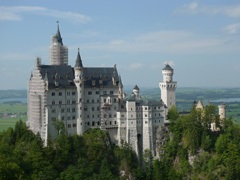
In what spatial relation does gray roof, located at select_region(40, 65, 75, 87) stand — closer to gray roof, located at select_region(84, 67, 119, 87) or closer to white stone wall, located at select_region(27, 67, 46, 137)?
white stone wall, located at select_region(27, 67, 46, 137)

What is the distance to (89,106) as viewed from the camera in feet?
333

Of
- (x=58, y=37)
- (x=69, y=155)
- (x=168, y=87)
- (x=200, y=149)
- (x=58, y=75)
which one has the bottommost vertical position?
(x=69, y=155)

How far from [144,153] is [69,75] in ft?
88.3

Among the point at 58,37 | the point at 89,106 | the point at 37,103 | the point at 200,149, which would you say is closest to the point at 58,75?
the point at 37,103

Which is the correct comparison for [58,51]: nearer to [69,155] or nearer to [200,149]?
[69,155]

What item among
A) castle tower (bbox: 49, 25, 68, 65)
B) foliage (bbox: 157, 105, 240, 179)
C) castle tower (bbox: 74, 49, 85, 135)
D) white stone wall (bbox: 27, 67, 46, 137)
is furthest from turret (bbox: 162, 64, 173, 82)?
white stone wall (bbox: 27, 67, 46, 137)

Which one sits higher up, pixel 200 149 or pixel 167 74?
pixel 167 74

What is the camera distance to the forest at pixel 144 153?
8812 centimetres

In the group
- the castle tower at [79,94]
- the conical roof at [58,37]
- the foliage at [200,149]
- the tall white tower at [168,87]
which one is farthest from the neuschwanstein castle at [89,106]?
the conical roof at [58,37]

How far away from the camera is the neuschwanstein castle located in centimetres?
9606

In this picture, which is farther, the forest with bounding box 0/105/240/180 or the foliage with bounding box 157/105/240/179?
the foliage with bounding box 157/105/240/179

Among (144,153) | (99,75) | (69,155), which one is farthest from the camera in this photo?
(99,75)

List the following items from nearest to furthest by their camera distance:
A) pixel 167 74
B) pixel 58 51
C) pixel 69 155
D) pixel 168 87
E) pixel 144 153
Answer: pixel 69 155
pixel 144 153
pixel 168 87
pixel 167 74
pixel 58 51

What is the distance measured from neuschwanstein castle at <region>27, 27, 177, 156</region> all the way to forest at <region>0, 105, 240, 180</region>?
2738mm
